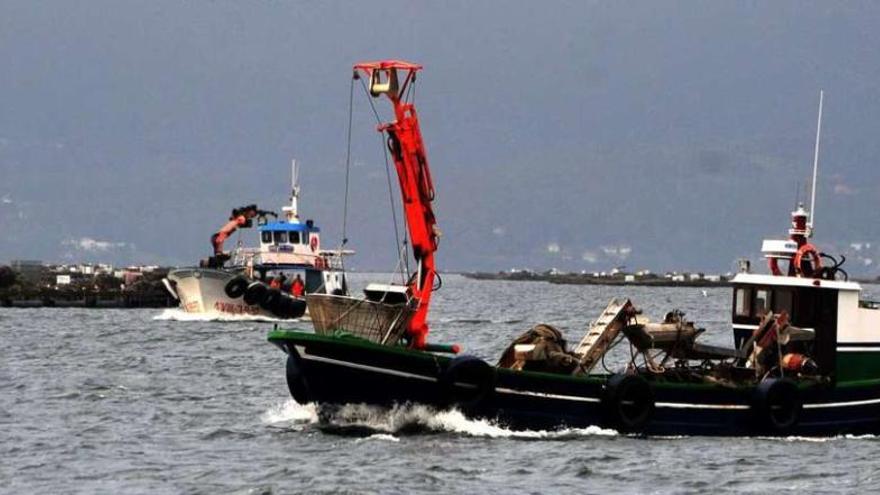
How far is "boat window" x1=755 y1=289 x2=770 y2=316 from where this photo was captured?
34.7 metres

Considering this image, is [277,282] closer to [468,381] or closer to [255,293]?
[255,293]

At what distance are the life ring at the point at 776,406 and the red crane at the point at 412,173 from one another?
6397 mm

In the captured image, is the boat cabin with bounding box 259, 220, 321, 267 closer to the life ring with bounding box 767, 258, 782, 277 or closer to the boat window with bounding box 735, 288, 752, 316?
the life ring with bounding box 767, 258, 782, 277

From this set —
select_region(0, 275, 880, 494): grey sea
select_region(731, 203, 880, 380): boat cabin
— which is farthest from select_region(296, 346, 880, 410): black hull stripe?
select_region(731, 203, 880, 380): boat cabin

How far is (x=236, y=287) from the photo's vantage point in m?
81.4

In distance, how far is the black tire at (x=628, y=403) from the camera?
32312 mm

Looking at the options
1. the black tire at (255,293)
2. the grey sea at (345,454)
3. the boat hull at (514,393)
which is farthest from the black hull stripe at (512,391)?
the black tire at (255,293)

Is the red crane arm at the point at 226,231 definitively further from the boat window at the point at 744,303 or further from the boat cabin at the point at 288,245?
the boat window at the point at 744,303

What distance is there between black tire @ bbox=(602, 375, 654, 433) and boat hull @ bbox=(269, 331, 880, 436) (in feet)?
0.12

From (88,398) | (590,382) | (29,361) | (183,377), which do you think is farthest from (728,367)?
(29,361)

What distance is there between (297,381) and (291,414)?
12.0 feet

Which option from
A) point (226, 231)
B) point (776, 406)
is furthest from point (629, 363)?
point (226, 231)

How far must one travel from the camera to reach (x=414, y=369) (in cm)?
3180

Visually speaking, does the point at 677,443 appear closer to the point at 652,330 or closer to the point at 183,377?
the point at 652,330
